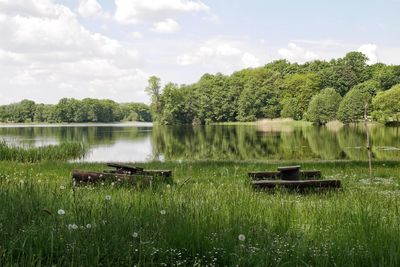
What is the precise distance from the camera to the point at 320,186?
11227 mm

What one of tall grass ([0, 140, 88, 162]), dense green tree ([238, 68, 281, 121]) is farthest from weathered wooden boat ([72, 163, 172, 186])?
dense green tree ([238, 68, 281, 121])

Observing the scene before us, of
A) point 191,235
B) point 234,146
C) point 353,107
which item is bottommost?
point 234,146

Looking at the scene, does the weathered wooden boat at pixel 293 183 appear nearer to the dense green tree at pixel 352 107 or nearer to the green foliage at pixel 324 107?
the dense green tree at pixel 352 107

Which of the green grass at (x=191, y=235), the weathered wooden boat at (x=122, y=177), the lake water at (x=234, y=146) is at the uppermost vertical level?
the green grass at (x=191, y=235)

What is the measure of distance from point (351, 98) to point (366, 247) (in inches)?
4250

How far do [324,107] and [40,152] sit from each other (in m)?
95.2

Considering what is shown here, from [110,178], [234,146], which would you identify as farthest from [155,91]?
[110,178]

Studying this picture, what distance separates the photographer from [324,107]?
113000 mm

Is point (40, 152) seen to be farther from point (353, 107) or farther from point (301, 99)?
point (301, 99)

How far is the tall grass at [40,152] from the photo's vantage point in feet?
80.2

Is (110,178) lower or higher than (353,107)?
lower

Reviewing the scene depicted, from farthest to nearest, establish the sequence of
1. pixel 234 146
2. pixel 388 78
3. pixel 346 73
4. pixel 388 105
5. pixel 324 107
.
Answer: pixel 346 73 → pixel 388 78 → pixel 324 107 → pixel 388 105 → pixel 234 146

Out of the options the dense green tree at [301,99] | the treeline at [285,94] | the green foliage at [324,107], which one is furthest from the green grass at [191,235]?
the dense green tree at [301,99]

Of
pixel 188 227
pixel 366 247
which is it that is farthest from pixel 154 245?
pixel 366 247
